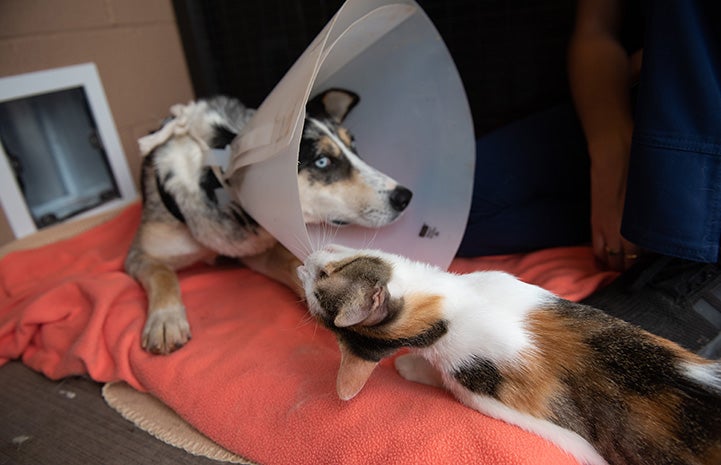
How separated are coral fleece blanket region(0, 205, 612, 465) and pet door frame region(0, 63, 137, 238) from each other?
204 mm

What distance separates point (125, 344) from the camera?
4.14ft

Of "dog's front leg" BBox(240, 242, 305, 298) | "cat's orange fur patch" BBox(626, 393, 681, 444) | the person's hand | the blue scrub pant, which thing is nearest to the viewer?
"cat's orange fur patch" BBox(626, 393, 681, 444)

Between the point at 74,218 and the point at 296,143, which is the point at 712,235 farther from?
the point at 74,218

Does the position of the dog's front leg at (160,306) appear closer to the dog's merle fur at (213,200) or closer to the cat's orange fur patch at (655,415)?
the dog's merle fur at (213,200)

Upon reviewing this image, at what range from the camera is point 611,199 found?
1242 millimetres

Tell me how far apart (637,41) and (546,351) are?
107cm

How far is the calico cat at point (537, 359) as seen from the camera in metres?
0.76

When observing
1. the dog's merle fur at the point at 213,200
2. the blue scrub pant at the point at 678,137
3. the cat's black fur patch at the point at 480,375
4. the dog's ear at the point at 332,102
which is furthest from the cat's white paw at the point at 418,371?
the dog's ear at the point at 332,102

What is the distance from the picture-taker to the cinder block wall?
6.07 ft

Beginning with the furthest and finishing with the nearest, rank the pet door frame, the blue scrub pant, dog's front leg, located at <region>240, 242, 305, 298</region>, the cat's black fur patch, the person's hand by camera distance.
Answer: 1. the pet door frame
2. dog's front leg, located at <region>240, 242, 305, 298</region>
3. the person's hand
4. the blue scrub pant
5. the cat's black fur patch

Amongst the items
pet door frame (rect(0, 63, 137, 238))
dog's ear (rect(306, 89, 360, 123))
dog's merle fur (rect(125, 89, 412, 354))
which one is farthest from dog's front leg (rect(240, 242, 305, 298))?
pet door frame (rect(0, 63, 137, 238))

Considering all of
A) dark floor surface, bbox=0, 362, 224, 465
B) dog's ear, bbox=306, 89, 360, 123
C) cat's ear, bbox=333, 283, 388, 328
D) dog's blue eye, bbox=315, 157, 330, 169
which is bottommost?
dark floor surface, bbox=0, 362, 224, 465

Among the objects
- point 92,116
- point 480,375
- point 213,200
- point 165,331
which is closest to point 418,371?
point 480,375

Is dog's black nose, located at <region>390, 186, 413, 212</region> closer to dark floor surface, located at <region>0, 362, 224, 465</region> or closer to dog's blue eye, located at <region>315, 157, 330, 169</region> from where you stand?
dog's blue eye, located at <region>315, 157, 330, 169</region>
